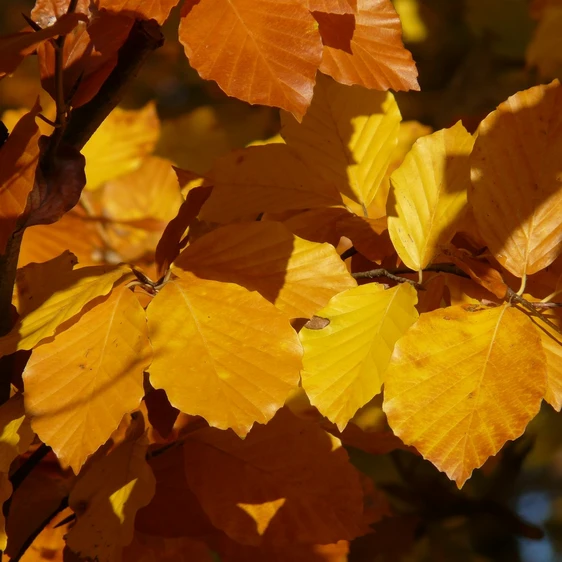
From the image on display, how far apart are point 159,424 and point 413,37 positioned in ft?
2.82

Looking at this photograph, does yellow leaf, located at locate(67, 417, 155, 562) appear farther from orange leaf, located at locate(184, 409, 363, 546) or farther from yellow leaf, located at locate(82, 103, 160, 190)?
yellow leaf, located at locate(82, 103, 160, 190)

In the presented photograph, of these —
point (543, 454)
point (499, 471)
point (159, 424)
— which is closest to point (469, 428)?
point (159, 424)

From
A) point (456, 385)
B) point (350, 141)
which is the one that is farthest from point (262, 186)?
point (456, 385)

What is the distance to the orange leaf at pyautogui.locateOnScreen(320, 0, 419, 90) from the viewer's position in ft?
1.35

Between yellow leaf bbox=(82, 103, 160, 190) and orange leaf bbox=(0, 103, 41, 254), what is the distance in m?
0.35

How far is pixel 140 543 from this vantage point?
50 cm

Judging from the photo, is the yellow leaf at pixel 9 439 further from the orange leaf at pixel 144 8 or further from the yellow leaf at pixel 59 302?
the orange leaf at pixel 144 8

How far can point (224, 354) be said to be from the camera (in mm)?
374

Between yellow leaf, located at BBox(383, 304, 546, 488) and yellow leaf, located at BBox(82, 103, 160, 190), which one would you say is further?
yellow leaf, located at BBox(82, 103, 160, 190)

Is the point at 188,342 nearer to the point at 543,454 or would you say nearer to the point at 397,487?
the point at 397,487

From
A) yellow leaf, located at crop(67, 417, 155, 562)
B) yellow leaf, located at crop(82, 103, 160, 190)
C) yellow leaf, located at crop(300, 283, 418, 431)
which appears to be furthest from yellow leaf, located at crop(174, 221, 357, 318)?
yellow leaf, located at crop(82, 103, 160, 190)

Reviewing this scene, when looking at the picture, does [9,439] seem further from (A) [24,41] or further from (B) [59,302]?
(A) [24,41]

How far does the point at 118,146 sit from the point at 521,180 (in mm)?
454

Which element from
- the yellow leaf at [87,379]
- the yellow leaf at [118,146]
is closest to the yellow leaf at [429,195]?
the yellow leaf at [87,379]
